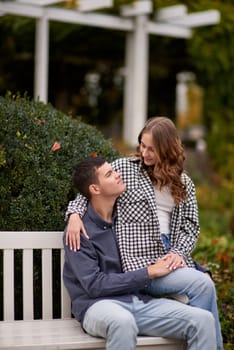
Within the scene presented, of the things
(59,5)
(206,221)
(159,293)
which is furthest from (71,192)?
(59,5)

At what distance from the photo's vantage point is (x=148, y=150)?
407 centimetres

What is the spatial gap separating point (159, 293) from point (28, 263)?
26.9 inches

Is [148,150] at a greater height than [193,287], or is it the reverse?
[148,150]

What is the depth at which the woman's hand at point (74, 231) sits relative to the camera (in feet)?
12.6

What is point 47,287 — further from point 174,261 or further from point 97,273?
point 174,261

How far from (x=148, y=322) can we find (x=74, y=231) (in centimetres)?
54

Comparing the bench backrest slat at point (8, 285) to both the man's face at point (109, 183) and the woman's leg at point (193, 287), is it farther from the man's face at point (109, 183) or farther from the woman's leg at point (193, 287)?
the woman's leg at point (193, 287)

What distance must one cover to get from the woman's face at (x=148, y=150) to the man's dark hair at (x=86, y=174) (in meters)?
0.22

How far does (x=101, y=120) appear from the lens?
60.3 ft

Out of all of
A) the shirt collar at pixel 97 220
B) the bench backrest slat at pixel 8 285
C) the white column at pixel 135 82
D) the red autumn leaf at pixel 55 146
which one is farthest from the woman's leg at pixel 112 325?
the white column at pixel 135 82

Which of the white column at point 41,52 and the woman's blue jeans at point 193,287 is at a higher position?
the white column at point 41,52

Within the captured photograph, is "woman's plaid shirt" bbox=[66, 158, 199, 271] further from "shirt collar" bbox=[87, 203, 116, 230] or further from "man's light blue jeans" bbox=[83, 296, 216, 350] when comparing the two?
"man's light blue jeans" bbox=[83, 296, 216, 350]

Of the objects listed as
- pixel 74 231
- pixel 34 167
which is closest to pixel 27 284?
pixel 74 231

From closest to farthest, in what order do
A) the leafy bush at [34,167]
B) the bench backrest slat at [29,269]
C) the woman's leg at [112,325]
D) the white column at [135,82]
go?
the woman's leg at [112,325], the bench backrest slat at [29,269], the leafy bush at [34,167], the white column at [135,82]
